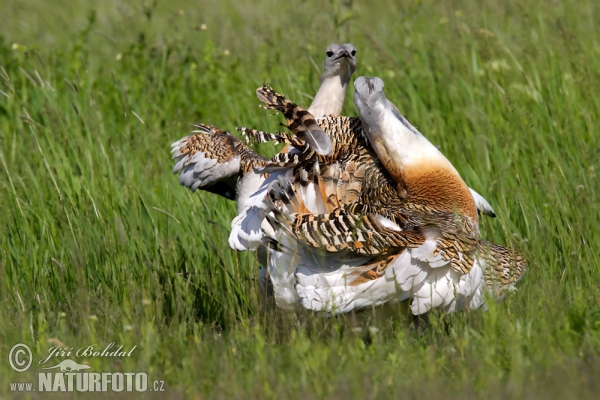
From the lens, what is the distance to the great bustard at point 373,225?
3170 millimetres

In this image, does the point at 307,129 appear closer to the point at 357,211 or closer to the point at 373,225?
the point at 357,211

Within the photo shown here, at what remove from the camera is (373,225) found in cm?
322

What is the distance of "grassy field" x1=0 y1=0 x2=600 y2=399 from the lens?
280cm

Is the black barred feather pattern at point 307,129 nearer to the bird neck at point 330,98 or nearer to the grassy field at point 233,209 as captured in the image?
the grassy field at point 233,209

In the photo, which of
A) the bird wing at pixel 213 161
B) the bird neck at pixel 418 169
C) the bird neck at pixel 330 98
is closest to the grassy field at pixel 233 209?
the bird wing at pixel 213 161

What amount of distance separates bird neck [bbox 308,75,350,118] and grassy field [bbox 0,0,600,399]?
1.89ft

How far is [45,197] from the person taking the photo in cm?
471

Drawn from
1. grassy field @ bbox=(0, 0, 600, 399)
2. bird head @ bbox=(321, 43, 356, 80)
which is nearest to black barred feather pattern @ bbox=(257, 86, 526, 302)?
grassy field @ bbox=(0, 0, 600, 399)

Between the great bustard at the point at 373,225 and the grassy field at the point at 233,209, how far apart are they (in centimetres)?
13

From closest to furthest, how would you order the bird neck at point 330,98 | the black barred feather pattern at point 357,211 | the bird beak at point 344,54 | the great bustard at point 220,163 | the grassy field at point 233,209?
1. the grassy field at point 233,209
2. the black barred feather pattern at point 357,211
3. the great bustard at point 220,163
4. the bird neck at point 330,98
5. the bird beak at point 344,54

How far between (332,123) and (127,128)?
1.46 meters

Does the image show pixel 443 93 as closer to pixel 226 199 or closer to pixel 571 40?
pixel 571 40

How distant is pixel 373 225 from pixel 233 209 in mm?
1783

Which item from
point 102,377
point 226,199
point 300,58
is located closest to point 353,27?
point 300,58
